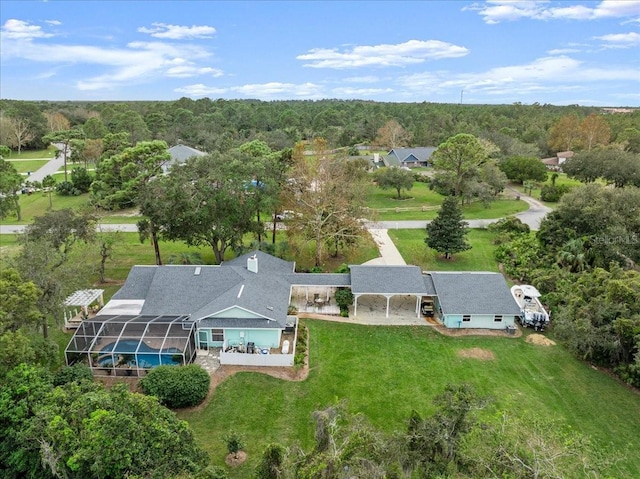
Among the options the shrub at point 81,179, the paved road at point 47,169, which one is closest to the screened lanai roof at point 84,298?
the shrub at point 81,179

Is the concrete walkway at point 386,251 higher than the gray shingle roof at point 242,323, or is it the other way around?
the gray shingle roof at point 242,323

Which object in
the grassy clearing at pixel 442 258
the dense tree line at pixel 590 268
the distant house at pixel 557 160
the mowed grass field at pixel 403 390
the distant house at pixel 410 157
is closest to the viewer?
the mowed grass field at pixel 403 390

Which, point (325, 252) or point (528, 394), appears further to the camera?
point (325, 252)

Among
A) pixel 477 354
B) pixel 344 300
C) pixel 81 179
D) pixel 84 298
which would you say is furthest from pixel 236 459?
pixel 81 179

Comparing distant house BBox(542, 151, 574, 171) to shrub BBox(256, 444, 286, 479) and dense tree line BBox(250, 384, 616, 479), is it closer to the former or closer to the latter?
dense tree line BBox(250, 384, 616, 479)

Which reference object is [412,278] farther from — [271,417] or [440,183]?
[440,183]

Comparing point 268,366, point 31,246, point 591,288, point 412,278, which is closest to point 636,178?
point 591,288

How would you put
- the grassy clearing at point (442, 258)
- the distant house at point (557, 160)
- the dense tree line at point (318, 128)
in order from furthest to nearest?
the dense tree line at point (318, 128) < the distant house at point (557, 160) < the grassy clearing at point (442, 258)

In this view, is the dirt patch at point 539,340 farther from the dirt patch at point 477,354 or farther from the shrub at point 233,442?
the shrub at point 233,442
